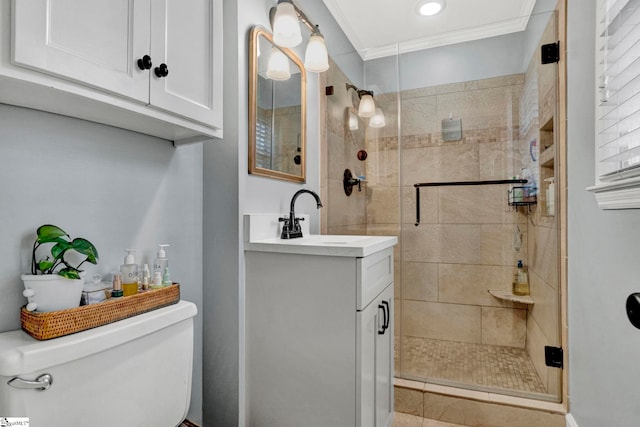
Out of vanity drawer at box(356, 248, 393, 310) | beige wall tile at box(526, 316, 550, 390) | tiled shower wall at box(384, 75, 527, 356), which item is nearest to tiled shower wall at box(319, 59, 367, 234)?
tiled shower wall at box(384, 75, 527, 356)

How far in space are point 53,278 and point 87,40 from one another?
564 millimetres

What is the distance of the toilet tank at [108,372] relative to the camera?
2.31 ft

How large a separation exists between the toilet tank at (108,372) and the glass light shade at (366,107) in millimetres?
1853

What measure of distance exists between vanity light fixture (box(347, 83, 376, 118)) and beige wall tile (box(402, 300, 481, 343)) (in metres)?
1.36

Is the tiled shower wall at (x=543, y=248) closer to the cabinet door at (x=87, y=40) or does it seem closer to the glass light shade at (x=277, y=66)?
the glass light shade at (x=277, y=66)

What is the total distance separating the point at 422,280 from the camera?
95.3 inches

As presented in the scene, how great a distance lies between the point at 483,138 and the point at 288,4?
1.59m

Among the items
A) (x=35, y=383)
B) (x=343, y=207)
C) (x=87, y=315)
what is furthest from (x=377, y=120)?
(x=35, y=383)

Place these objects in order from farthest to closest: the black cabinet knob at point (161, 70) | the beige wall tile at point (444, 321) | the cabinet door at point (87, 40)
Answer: the beige wall tile at point (444, 321) < the black cabinet knob at point (161, 70) < the cabinet door at point (87, 40)

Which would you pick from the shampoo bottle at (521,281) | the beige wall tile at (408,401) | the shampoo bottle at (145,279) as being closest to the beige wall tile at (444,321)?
the shampoo bottle at (521,281)

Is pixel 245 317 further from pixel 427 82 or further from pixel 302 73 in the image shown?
pixel 427 82

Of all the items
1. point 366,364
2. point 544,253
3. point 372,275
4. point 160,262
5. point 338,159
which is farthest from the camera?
point 338,159

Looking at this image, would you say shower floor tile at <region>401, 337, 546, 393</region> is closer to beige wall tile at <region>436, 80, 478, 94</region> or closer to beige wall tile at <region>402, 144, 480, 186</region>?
beige wall tile at <region>402, 144, 480, 186</region>

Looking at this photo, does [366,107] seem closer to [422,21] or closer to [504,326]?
[422,21]
